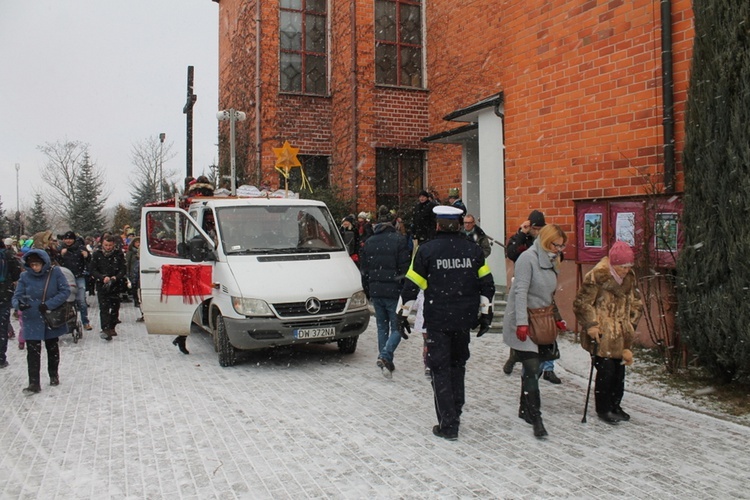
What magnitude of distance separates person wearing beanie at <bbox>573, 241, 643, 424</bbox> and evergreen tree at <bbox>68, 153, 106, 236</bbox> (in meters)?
40.6

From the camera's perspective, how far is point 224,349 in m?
8.01

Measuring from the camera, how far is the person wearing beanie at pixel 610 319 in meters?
5.42

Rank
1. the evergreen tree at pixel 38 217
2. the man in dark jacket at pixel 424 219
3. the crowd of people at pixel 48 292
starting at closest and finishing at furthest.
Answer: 1. the crowd of people at pixel 48 292
2. the man in dark jacket at pixel 424 219
3. the evergreen tree at pixel 38 217

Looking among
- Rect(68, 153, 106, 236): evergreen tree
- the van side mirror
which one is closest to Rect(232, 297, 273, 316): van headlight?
the van side mirror

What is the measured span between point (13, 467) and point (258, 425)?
1.86 metres

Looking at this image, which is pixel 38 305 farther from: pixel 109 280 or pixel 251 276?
pixel 109 280

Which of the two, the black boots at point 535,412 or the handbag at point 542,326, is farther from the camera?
the handbag at point 542,326

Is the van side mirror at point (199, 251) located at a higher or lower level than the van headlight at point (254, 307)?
higher

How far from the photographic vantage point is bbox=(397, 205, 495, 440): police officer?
5215 mm

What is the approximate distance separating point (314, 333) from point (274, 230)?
1.74 m

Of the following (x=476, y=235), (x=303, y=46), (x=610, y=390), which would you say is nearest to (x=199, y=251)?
(x=476, y=235)

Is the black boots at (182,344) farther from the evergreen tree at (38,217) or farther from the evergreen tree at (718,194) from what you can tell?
the evergreen tree at (38,217)

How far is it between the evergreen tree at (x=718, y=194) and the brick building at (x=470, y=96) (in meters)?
1.30

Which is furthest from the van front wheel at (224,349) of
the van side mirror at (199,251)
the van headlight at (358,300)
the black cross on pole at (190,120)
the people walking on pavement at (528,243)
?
the black cross on pole at (190,120)
